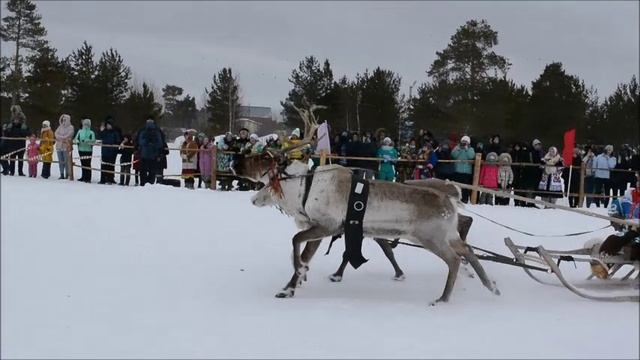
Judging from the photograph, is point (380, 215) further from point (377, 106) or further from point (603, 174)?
point (377, 106)

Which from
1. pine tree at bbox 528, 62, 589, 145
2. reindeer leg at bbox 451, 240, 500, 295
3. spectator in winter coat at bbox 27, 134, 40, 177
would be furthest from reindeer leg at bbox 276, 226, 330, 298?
pine tree at bbox 528, 62, 589, 145

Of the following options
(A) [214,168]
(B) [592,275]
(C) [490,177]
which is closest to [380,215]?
(B) [592,275]

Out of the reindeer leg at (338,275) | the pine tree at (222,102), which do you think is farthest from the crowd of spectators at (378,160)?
the pine tree at (222,102)

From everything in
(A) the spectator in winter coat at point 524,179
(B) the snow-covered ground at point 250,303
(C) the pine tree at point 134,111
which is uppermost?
(C) the pine tree at point 134,111

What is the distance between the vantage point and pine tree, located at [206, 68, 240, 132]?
4119cm

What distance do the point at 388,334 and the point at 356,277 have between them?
2.19m

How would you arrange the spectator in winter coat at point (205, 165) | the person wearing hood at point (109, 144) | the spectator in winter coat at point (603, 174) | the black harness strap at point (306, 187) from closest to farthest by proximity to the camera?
1. the black harness strap at point (306, 187)
2. the spectator in winter coat at point (205, 165)
3. the person wearing hood at point (109, 144)
4. the spectator in winter coat at point (603, 174)

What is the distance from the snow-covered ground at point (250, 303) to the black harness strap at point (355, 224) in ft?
1.42

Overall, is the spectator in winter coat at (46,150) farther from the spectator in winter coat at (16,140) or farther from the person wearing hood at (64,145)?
the spectator in winter coat at (16,140)

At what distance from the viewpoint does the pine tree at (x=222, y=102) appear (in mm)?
41188

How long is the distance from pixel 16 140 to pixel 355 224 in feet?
41.6

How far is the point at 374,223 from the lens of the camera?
6.34 m

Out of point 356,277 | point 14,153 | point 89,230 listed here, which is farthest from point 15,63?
point 356,277

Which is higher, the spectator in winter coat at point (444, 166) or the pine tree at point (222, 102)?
Answer: the pine tree at point (222, 102)
